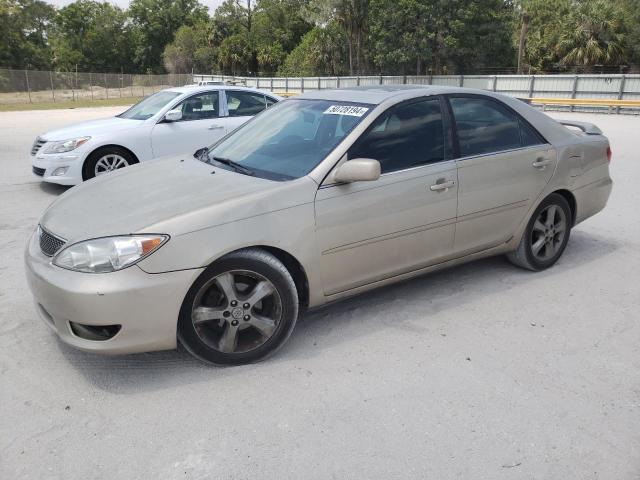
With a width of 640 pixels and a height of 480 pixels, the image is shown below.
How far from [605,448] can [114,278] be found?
2.51 m

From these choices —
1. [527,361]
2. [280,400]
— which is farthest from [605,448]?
[280,400]

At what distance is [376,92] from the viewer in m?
4.10

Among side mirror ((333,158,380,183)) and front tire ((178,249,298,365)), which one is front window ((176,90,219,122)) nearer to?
side mirror ((333,158,380,183))

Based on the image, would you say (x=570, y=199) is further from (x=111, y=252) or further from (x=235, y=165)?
(x=111, y=252)

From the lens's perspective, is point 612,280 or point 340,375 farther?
point 612,280

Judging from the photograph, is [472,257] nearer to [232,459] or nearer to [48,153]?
[232,459]

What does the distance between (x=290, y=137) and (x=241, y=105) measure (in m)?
5.28

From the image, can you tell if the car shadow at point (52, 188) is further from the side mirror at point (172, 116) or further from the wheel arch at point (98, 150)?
the side mirror at point (172, 116)

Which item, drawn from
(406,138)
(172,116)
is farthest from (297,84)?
(406,138)

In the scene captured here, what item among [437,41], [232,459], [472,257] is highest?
[437,41]

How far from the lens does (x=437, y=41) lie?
42.3 m

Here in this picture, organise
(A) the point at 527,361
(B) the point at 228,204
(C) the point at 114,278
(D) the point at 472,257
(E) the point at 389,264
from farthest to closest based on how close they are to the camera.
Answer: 1. (D) the point at 472,257
2. (E) the point at 389,264
3. (A) the point at 527,361
4. (B) the point at 228,204
5. (C) the point at 114,278

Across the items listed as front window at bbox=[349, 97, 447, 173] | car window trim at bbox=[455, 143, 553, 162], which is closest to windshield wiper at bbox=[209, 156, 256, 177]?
front window at bbox=[349, 97, 447, 173]

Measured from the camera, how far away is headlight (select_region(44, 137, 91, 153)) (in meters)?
7.66
